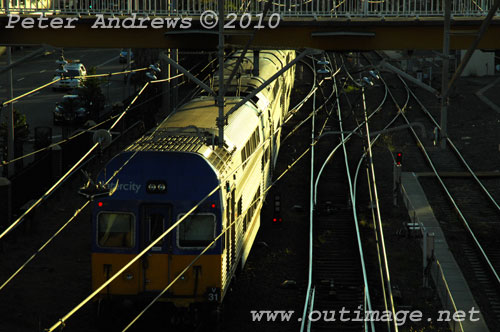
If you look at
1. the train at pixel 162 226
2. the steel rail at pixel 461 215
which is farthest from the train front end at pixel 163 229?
the steel rail at pixel 461 215

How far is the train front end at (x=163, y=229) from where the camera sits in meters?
16.3

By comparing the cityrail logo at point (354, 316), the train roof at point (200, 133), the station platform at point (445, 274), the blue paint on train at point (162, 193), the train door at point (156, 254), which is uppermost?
the train roof at point (200, 133)

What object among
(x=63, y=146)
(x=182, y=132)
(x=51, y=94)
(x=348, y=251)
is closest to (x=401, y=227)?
(x=348, y=251)

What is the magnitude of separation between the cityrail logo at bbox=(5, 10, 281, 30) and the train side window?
594 centimetres

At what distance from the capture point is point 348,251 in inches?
883

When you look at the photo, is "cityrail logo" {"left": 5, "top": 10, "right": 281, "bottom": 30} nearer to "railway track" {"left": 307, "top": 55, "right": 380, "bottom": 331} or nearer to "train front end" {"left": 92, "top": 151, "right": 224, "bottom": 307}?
"railway track" {"left": 307, "top": 55, "right": 380, "bottom": 331}

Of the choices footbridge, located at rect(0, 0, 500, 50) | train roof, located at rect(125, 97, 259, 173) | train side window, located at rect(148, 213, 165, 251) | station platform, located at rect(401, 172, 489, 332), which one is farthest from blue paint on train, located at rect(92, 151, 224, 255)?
station platform, located at rect(401, 172, 489, 332)

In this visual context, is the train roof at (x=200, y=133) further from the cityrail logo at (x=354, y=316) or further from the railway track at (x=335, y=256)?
the railway track at (x=335, y=256)

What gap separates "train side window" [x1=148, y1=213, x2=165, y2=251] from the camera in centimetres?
1636

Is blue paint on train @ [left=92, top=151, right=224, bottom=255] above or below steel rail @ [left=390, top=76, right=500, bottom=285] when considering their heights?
above

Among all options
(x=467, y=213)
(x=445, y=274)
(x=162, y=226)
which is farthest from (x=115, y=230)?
(x=467, y=213)

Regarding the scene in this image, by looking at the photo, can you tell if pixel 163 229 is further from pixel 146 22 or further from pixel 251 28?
pixel 251 28

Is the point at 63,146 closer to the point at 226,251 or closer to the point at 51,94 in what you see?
the point at 226,251

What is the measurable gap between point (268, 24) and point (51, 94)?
36.4 metres
